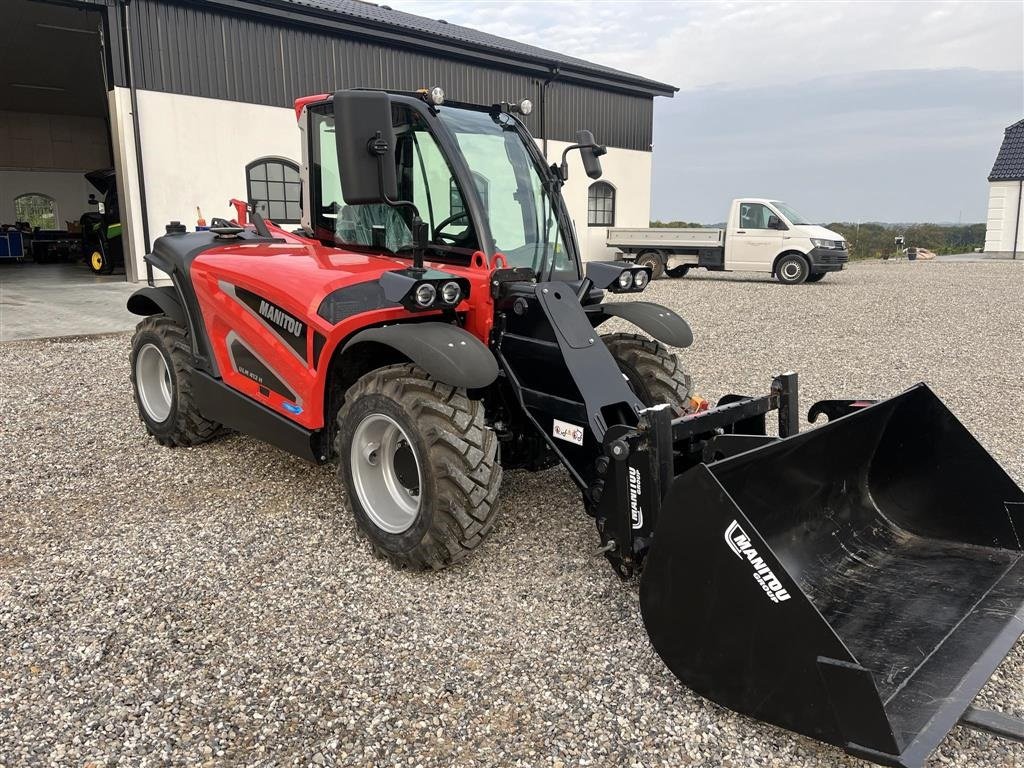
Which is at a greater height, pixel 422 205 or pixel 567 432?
pixel 422 205

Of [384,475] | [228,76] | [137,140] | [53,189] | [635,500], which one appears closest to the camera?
[635,500]

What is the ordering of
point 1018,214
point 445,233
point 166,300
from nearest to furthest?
1. point 445,233
2. point 166,300
3. point 1018,214

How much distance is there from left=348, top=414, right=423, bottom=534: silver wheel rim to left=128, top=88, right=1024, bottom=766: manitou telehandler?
11mm

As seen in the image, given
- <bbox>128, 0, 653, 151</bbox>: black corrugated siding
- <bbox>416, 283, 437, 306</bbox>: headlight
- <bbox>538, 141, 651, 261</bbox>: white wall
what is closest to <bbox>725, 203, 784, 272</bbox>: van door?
<bbox>538, 141, 651, 261</bbox>: white wall

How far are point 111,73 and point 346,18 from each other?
4192mm

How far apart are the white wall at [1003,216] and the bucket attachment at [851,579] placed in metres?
29.2

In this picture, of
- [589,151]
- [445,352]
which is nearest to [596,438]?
[445,352]

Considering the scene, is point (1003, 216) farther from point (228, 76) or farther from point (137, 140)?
point (137, 140)

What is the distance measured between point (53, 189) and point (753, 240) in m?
24.1

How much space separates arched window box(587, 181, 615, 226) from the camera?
20.1 m

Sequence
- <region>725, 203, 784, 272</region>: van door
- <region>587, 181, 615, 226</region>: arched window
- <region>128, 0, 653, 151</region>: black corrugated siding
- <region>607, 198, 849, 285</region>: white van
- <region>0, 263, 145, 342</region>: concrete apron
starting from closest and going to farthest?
<region>0, 263, 145, 342</region>: concrete apron, <region>128, 0, 653, 151</region>: black corrugated siding, <region>607, 198, 849, 285</region>: white van, <region>725, 203, 784, 272</region>: van door, <region>587, 181, 615, 226</region>: arched window

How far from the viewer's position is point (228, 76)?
1326 cm

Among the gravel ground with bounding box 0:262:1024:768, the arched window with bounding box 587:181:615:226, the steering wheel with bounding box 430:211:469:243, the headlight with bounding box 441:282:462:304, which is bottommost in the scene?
the gravel ground with bounding box 0:262:1024:768

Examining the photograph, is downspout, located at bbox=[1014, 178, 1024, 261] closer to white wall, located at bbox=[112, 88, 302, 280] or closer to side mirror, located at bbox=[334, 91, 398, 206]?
white wall, located at bbox=[112, 88, 302, 280]
